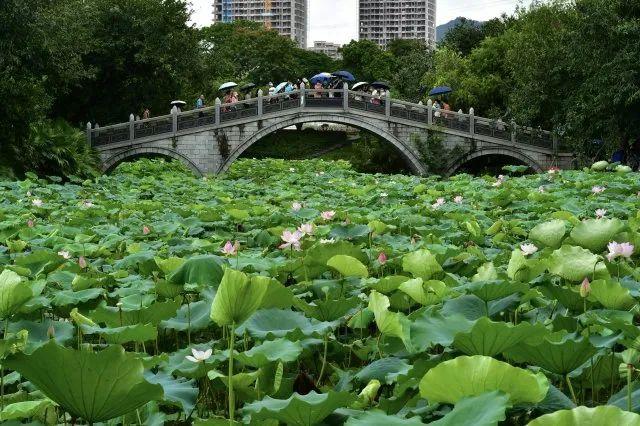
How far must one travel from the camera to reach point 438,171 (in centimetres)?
Answer: 2633

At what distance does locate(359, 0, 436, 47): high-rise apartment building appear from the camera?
128875 mm

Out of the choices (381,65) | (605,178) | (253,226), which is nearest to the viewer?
(253,226)

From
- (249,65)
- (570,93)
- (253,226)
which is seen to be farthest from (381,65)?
(253,226)

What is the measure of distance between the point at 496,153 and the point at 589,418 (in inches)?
1006

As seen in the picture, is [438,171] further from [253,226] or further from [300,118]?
[253,226]

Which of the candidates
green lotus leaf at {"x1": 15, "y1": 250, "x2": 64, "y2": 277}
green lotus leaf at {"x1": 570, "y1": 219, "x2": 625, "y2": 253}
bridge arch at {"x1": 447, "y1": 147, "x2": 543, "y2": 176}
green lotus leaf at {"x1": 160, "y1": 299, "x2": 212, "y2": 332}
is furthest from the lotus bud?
bridge arch at {"x1": 447, "y1": 147, "x2": 543, "y2": 176}

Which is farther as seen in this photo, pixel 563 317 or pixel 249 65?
pixel 249 65

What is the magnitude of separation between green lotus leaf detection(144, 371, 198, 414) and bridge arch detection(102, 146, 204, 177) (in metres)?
22.7

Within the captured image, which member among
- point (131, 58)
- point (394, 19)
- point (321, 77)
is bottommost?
point (321, 77)

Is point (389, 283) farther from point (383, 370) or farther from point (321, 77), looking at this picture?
point (321, 77)

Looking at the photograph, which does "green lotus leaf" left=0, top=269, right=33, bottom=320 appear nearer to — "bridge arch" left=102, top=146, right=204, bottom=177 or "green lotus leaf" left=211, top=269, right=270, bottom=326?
"green lotus leaf" left=211, top=269, right=270, bottom=326

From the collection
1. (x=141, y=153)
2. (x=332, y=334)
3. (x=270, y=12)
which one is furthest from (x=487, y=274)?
(x=270, y=12)

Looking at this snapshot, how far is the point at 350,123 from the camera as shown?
26.1 metres

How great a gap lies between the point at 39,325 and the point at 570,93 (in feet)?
71.6
